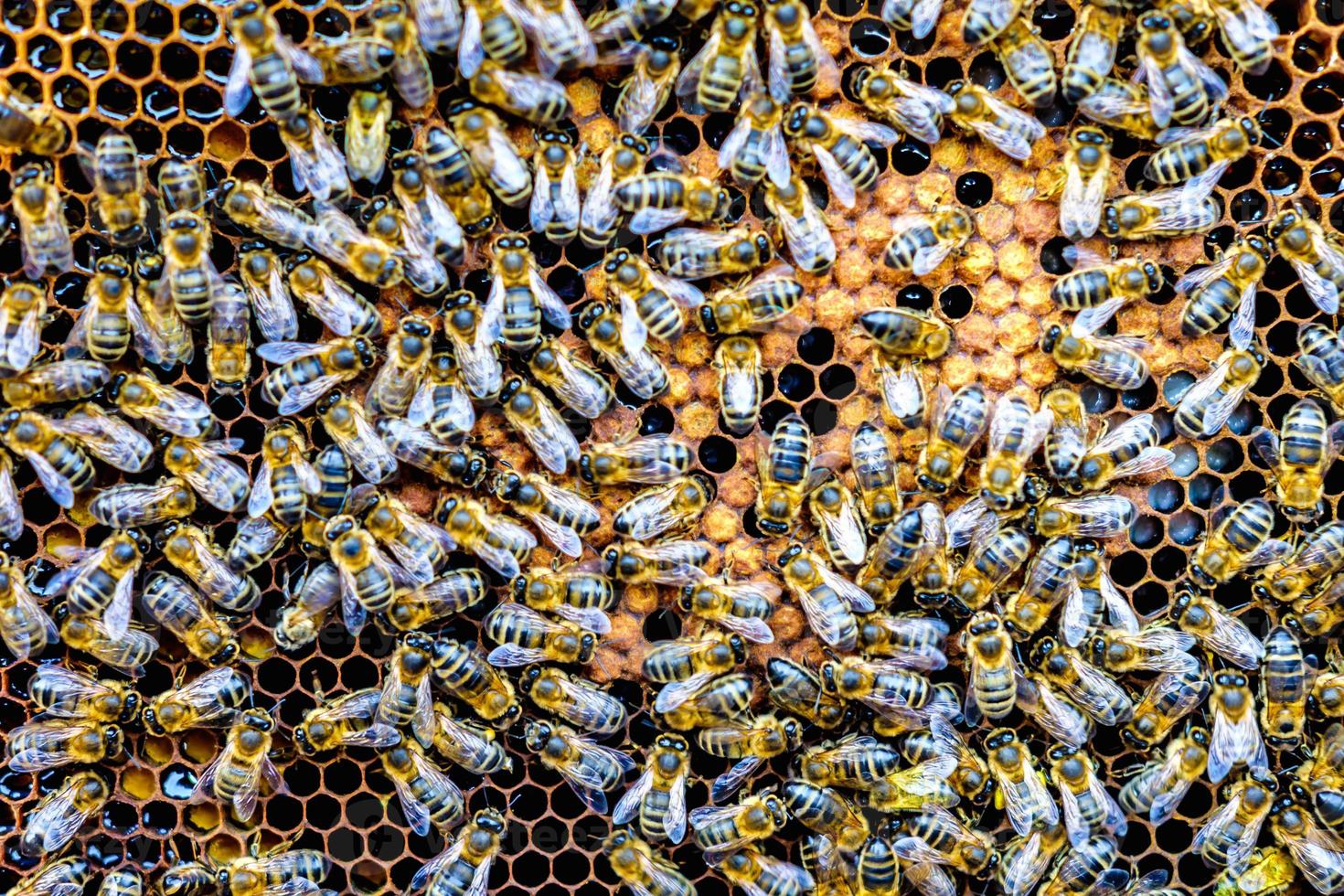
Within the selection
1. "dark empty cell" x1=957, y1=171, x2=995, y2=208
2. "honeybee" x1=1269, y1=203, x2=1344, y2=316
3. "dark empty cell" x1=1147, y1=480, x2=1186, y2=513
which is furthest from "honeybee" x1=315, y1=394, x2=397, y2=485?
"honeybee" x1=1269, y1=203, x2=1344, y2=316

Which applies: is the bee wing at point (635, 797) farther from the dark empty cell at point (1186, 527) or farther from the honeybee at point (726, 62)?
the honeybee at point (726, 62)

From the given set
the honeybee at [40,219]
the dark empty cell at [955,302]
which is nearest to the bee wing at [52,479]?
the honeybee at [40,219]

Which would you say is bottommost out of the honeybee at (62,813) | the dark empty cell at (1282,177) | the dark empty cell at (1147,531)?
the honeybee at (62,813)

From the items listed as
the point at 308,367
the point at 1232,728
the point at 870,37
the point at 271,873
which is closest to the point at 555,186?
the point at 308,367

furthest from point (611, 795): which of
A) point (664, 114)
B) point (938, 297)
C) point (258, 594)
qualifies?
point (664, 114)

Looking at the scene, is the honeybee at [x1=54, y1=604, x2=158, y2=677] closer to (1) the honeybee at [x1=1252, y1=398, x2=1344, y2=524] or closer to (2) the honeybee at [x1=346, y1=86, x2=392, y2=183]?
(2) the honeybee at [x1=346, y1=86, x2=392, y2=183]

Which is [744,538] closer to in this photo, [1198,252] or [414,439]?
[414,439]
